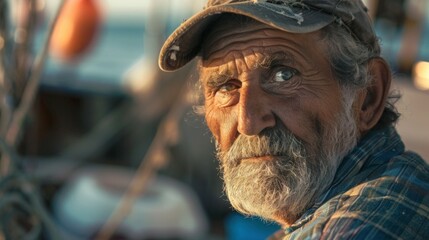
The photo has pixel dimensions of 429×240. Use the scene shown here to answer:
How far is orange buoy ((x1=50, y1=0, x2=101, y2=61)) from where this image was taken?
7699mm

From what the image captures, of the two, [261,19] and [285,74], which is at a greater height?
[261,19]

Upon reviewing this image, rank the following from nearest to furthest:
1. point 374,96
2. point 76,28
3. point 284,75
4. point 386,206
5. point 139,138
→ 1. point 386,206
2. point 284,75
3. point 374,96
4. point 76,28
5. point 139,138

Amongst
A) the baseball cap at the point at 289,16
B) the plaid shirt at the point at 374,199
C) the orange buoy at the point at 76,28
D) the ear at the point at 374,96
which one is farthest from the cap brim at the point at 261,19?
the orange buoy at the point at 76,28

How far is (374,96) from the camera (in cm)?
225

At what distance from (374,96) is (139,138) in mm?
6556

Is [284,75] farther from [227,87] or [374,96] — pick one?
[374,96]

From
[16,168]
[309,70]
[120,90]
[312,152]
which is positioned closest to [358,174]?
[312,152]

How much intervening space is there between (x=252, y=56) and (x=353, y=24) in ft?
0.87

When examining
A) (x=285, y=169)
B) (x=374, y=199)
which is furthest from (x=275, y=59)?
(x=374, y=199)

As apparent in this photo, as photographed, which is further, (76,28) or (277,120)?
(76,28)

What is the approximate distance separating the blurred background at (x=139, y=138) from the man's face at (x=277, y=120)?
2.20m

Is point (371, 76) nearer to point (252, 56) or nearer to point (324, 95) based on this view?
point (324, 95)

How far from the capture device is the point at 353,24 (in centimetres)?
214

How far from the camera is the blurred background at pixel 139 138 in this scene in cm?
593
